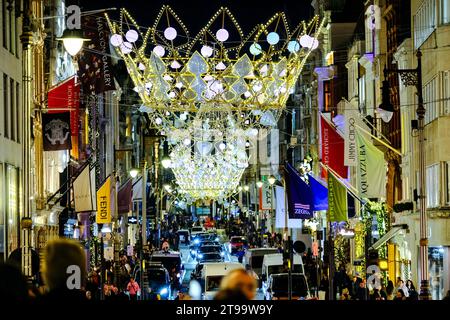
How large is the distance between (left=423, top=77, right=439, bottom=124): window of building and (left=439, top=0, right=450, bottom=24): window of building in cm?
225

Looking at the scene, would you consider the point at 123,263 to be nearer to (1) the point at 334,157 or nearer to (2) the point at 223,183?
(2) the point at 223,183

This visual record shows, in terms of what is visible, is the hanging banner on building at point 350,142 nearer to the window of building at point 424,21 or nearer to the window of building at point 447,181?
the window of building at point 424,21

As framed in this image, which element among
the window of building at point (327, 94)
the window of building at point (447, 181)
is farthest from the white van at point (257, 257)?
the window of building at point (327, 94)

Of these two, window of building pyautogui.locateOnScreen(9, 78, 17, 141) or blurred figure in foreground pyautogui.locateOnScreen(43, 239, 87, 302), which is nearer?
blurred figure in foreground pyautogui.locateOnScreen(43, 239, 87, 302)

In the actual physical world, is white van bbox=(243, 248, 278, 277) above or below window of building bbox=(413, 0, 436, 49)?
below

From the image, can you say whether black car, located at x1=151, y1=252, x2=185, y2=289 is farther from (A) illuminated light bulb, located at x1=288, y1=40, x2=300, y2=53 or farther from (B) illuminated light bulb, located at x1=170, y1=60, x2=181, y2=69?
(A) illuminated light bulb, located at x1=288, y1=40, x2=300, y2=53

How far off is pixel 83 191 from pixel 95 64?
26.0ft

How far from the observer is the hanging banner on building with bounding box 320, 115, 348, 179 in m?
50.2

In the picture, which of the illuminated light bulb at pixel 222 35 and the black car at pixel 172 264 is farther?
the black car at pixel 172 264

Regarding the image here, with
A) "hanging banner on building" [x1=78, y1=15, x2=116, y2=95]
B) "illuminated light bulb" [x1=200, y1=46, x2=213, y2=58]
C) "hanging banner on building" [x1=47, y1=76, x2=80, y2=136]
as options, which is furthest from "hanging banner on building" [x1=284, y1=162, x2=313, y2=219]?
"illuminated light bulb" [x1=200, y1=46, x2=213, y2=58]

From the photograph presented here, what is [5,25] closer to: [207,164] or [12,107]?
[12,107]

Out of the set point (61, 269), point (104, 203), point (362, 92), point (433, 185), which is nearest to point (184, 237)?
point (362, 92)

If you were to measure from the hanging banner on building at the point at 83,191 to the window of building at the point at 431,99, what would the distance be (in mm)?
12719

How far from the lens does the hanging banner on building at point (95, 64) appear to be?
48.8 meters
